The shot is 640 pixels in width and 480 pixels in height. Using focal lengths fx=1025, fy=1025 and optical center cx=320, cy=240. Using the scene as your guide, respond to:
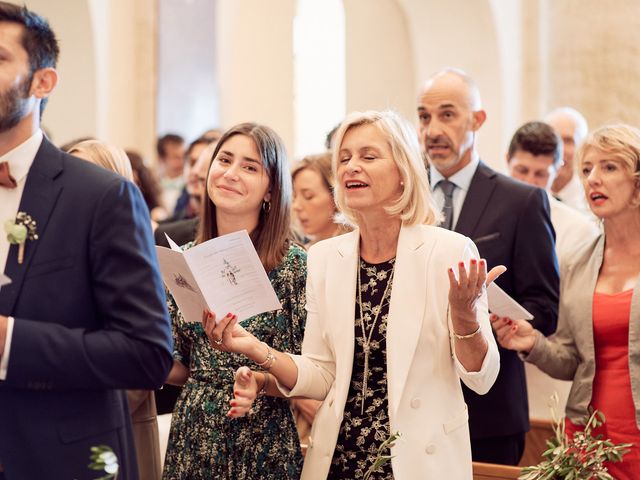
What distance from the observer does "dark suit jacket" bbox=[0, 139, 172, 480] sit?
2.39m

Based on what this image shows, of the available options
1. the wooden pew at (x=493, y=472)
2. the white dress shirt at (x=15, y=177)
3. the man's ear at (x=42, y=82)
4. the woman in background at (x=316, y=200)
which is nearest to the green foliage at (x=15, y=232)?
the white dress shirt at (x=15, y=177)

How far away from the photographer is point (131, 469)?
2.60m

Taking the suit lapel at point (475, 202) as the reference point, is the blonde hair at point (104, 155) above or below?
above

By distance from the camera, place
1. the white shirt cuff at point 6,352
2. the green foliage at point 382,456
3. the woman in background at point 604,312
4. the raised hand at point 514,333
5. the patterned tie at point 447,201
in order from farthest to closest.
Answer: the patterned tie at point 447,201, the raised hand at point 514,333, the woman in background at point 604,312, the green foliage at point 382,456, the white shirt cuff at point 6,352

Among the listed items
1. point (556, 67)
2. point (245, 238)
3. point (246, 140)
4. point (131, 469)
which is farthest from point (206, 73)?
point (131, 469)

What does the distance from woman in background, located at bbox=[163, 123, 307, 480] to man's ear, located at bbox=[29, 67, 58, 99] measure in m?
0.91

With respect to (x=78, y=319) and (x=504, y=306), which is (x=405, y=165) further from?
(x=78, y=319)

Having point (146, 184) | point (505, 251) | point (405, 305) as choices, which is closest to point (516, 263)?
point (505, 251)

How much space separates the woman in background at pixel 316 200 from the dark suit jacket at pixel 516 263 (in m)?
0.87

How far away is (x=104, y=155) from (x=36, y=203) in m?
1.68

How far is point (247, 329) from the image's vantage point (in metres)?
3.50

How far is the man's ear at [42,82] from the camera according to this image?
8.40 ft

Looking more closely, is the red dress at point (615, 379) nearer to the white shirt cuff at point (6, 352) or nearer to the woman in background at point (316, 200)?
the woman in background at point (316, 200)

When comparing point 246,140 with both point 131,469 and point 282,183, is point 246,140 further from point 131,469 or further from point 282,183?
point 131,469
